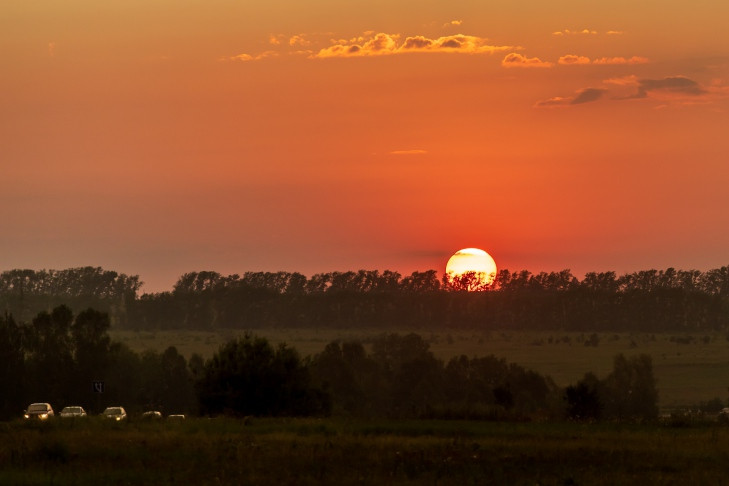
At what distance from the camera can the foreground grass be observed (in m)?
31.2

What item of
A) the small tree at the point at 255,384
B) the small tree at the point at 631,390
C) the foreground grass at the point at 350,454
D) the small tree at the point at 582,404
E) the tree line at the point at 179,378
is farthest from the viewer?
the small tree at the point at 631,390

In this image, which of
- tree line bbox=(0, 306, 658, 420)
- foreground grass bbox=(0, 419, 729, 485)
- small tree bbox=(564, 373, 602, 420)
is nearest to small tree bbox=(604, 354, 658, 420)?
tree line bbox=(0, 306, 658, 420)

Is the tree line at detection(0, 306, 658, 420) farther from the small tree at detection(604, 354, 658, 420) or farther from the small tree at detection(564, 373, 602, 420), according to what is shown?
the small tree at detection(564, 373, 602, 420)

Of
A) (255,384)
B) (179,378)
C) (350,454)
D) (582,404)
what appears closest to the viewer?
(350,454)

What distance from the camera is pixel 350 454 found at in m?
35.7

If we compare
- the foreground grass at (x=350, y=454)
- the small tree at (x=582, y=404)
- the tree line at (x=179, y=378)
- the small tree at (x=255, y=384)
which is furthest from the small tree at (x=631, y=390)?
the foreground grass at (x=350, y=454)

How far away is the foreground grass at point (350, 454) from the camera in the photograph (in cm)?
3119

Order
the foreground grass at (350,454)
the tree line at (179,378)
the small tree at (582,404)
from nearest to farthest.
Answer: the foreground grass at (350,454) < the small tree at (582,404) < the tree line at (179,378)

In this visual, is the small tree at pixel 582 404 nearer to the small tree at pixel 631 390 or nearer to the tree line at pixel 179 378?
the tree line at pixel 179 378

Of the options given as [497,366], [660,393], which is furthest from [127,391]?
[660,393]

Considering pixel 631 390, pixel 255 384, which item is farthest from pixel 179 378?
pixel 255 384

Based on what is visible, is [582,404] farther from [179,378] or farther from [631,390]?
[631,390]

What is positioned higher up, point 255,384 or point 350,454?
point 255,384

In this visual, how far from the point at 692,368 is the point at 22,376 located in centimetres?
10167
